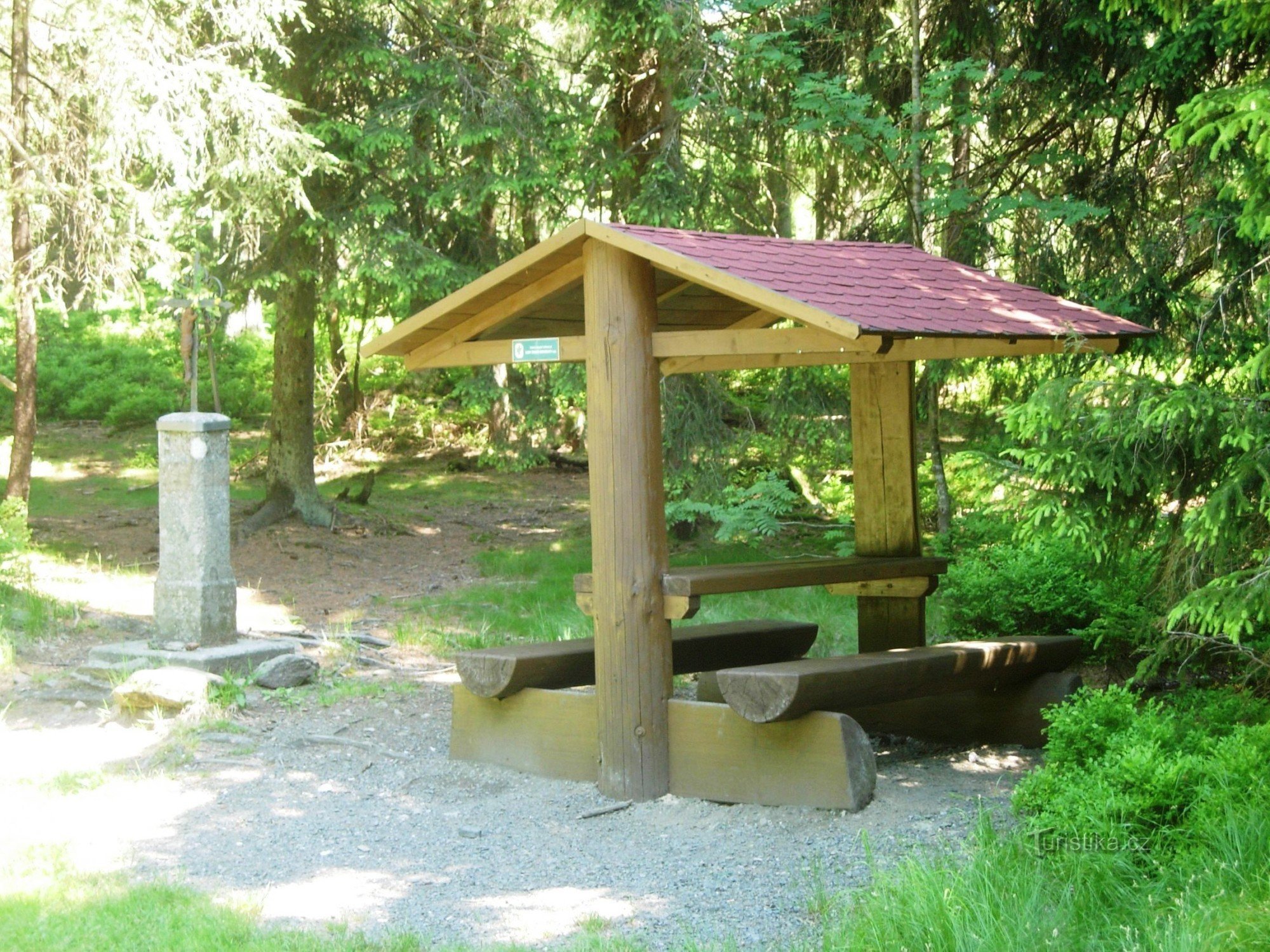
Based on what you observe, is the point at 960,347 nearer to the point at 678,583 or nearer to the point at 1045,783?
the point at 678,583

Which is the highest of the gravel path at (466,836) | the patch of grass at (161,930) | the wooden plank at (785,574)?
the wooden plank at (785,574)

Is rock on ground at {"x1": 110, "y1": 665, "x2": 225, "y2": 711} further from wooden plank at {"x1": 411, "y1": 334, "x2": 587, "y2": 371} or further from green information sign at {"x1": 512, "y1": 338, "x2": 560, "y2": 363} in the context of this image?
green information sign at {"x1": 512, "y1": 338, "x2": 560, "y2": 363}

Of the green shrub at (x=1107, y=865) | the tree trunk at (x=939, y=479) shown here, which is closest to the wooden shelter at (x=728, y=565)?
the green shrub at (x=1107, y=865)

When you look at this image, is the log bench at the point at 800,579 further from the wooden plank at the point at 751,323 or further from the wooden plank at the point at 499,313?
the wooden plank at the point at 499,313

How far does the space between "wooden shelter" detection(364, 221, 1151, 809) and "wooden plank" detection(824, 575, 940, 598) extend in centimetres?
2

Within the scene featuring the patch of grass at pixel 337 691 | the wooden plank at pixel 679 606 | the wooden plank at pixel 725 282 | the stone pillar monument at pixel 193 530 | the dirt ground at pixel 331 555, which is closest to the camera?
the wooden plank at pixel 725 282

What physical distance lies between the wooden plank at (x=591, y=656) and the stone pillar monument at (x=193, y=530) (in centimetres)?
289

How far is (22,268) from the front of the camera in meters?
12.1

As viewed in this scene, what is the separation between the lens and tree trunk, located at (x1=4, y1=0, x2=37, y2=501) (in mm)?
11891

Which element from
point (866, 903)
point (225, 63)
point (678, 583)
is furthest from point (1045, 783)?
point (225, 63)

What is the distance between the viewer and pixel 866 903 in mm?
4461

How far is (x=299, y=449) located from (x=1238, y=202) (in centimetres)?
1085

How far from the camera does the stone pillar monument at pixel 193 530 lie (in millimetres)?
9680

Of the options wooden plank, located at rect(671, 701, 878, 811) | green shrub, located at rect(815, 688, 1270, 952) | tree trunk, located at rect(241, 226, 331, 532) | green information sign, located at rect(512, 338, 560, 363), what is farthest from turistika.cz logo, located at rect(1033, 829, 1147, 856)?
tree trunk, located at rect(241, 226, 331, 532)
